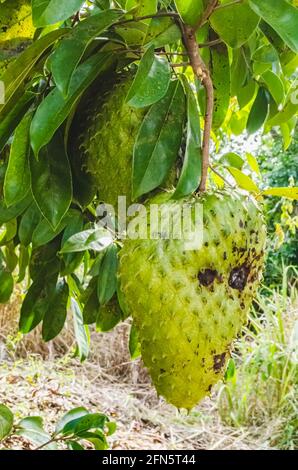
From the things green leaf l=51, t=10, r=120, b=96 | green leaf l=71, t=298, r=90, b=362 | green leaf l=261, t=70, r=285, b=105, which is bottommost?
green leaf l=71, t=298, r=90, b=362

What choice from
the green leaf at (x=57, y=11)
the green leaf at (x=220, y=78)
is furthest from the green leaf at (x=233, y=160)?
the green leaf at (x=57, y=11)

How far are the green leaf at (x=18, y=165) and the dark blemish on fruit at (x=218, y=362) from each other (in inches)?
11.2

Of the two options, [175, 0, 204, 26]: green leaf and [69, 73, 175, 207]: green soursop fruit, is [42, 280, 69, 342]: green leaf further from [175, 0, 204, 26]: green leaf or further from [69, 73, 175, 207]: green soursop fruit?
[175, 0, 204, 26]: green leaf

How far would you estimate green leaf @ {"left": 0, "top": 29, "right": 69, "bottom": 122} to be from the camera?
28.8 inches

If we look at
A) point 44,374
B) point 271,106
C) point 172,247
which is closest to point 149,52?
point 172,247

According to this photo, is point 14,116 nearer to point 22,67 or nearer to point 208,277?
point 22,67

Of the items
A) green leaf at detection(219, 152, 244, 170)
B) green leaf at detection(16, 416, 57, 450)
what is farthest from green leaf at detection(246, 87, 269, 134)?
green leaf at detection(16, 416, 57, 450)

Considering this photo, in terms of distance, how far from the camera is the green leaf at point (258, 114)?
119cm

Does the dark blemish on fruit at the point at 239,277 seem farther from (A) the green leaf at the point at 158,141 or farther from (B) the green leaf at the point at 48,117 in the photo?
(B) the green leaf at the point at 48,117

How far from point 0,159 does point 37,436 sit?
73cm

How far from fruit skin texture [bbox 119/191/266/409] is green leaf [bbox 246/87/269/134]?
19.8 inches

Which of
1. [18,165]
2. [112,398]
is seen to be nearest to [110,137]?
[18,165]

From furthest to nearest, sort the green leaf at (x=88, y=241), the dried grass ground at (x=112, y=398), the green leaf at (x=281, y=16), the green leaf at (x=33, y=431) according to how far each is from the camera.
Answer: the dried grass ground at (x=112, y=398)
the green leaf at (x=33, y=431)
the green leaf at (x=88, y=241)
the green leaf at (x=281, y=16)

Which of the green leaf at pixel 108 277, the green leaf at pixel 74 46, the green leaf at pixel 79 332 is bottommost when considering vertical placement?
the green leaf at pixel 79 332
